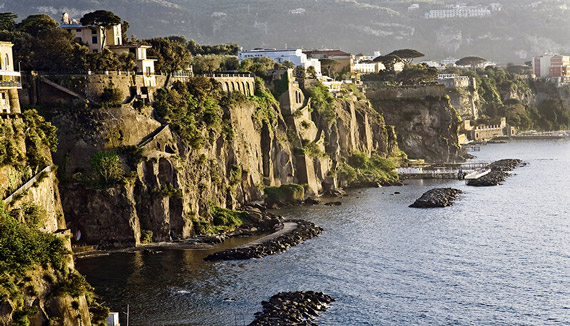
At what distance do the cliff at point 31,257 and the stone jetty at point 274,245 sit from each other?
1670 centimetres

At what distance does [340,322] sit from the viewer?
6241 centimetres

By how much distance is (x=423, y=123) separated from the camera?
162875 mm

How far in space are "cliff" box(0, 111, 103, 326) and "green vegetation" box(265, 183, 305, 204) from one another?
43.2 metres

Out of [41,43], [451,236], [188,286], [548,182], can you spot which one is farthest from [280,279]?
[548,182]

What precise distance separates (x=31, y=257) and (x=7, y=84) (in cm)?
2395

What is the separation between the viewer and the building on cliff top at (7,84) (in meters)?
72.4

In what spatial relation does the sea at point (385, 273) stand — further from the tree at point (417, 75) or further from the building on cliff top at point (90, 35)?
the tree at point (417, 75)

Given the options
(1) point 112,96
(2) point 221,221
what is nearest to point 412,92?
(2) point 221,221

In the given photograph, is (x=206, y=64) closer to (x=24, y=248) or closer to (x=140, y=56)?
(x=140, y=56)

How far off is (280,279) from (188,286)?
7220mm

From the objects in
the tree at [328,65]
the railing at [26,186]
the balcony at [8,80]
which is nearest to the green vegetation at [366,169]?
the tree at [328,65]

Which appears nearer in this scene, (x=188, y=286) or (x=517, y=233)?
(x=188, y=286)

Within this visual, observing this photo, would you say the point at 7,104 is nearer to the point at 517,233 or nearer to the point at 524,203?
the point at 517,233

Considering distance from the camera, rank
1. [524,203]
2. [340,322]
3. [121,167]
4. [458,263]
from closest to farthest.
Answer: [340,322] → [458,263] → [121,167] → [524,203]
